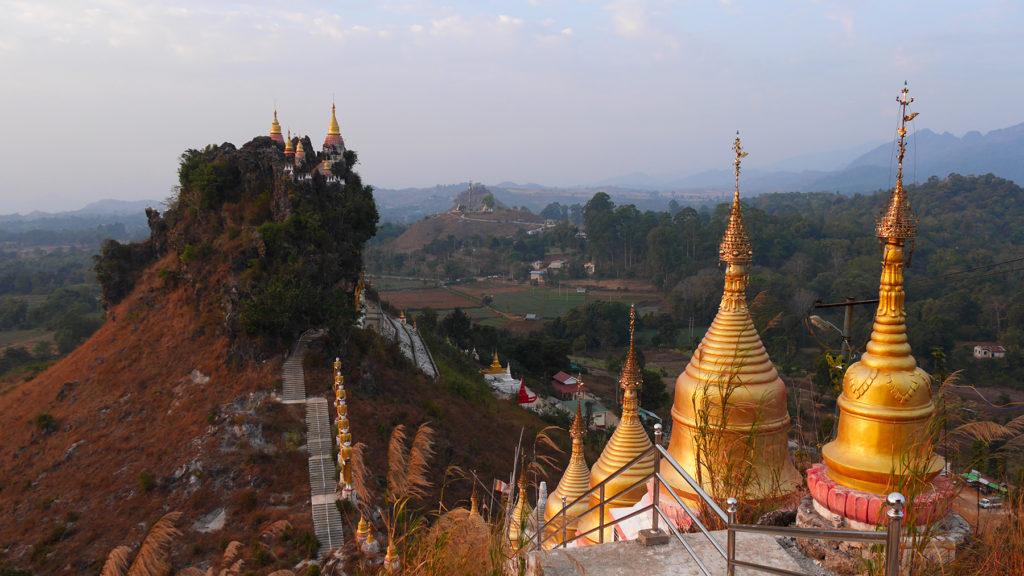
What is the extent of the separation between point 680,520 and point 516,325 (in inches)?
2473

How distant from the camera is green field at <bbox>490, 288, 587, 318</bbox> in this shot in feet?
256

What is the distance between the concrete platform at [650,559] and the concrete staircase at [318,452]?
41.9 feet

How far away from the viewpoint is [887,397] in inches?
215

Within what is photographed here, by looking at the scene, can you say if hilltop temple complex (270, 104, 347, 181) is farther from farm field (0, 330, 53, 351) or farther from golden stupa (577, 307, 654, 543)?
farm field (0, 330, 53, 351)

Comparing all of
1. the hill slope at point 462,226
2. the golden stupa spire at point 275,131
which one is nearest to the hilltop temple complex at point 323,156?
the golden stupa spire at point 275,131

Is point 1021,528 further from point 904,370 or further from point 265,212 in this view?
point 265,212

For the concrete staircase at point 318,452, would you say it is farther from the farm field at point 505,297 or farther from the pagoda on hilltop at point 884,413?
the farm field at point 505,297

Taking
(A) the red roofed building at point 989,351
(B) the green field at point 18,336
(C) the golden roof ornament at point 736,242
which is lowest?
(A) the red roofed building at point 989,351

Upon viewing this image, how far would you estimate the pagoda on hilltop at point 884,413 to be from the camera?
518 cm

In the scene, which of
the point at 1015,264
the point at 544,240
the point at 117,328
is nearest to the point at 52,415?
the point at 117,328

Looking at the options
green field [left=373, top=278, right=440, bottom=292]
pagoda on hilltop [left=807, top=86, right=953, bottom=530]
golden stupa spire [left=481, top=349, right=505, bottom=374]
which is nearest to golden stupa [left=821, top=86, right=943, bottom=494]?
pagoda on hilltop [left=807, top=86, right=953, bottom=530]

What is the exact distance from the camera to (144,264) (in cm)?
3047

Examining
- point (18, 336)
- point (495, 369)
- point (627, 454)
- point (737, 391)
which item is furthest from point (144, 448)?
point (18, 336)

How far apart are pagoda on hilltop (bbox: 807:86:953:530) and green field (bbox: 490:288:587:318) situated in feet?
223
